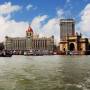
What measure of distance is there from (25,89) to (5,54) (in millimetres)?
101595

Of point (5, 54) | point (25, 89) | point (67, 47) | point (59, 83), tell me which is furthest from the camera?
point (67, 47)

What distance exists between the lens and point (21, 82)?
25203 mm

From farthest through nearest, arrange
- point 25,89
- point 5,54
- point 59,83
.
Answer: point 5,54 < point 59,83 < point 25,89

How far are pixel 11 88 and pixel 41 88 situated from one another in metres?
1.88

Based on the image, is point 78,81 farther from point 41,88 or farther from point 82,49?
point 82,49

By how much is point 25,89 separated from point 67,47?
581 ft

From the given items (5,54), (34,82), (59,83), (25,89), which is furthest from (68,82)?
(5,54)

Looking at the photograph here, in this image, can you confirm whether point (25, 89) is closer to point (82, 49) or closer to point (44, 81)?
point (44, 81)

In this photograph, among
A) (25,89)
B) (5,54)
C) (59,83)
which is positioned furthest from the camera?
(5,54)

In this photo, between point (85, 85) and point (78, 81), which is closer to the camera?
point (85, 85)

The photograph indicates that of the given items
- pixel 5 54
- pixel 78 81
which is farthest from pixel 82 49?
pixel 78 81

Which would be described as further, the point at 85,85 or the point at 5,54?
the point at 5,54

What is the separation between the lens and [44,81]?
25.8 metres

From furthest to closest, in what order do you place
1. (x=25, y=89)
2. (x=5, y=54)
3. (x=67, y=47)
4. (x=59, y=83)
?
(x=67, y=47) → (x=5, y=54) → (x=59, y=83) → (x=25, y=89)
